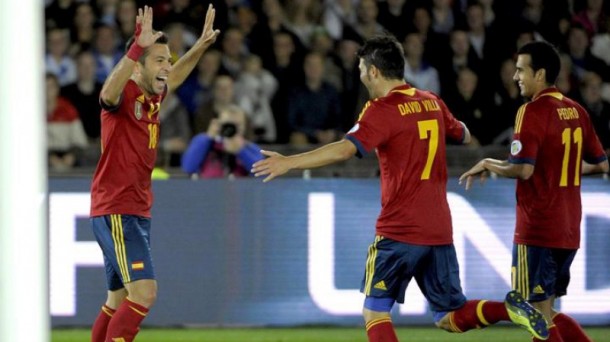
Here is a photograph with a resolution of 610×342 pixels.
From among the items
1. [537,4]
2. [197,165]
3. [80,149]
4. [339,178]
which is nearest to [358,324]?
[339,178]

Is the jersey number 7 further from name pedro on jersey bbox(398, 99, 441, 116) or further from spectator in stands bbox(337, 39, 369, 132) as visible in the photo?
spectator in stands bbox(337, 39, 369, 132)

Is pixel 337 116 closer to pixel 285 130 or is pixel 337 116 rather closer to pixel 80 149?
pixel 285 130

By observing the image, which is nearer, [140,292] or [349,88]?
[140,292]

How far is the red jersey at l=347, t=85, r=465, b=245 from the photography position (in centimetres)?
538

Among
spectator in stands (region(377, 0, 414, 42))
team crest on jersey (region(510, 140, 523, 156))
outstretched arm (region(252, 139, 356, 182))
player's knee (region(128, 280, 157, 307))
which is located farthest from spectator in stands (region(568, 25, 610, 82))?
player's knee (region(128, 280, 157, 307))

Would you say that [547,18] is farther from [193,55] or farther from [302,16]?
[193,55]

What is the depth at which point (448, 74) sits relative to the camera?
1096 centimetres

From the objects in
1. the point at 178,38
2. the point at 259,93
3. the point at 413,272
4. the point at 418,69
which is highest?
the point at 178,38

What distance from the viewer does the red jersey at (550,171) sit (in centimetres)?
603

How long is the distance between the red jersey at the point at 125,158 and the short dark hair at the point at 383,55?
124 centimetres

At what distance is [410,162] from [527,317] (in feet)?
3.09

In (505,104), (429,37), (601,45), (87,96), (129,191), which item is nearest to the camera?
(129,191)

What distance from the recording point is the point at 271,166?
503 cm

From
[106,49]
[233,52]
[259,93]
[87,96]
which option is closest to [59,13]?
[106,49]
